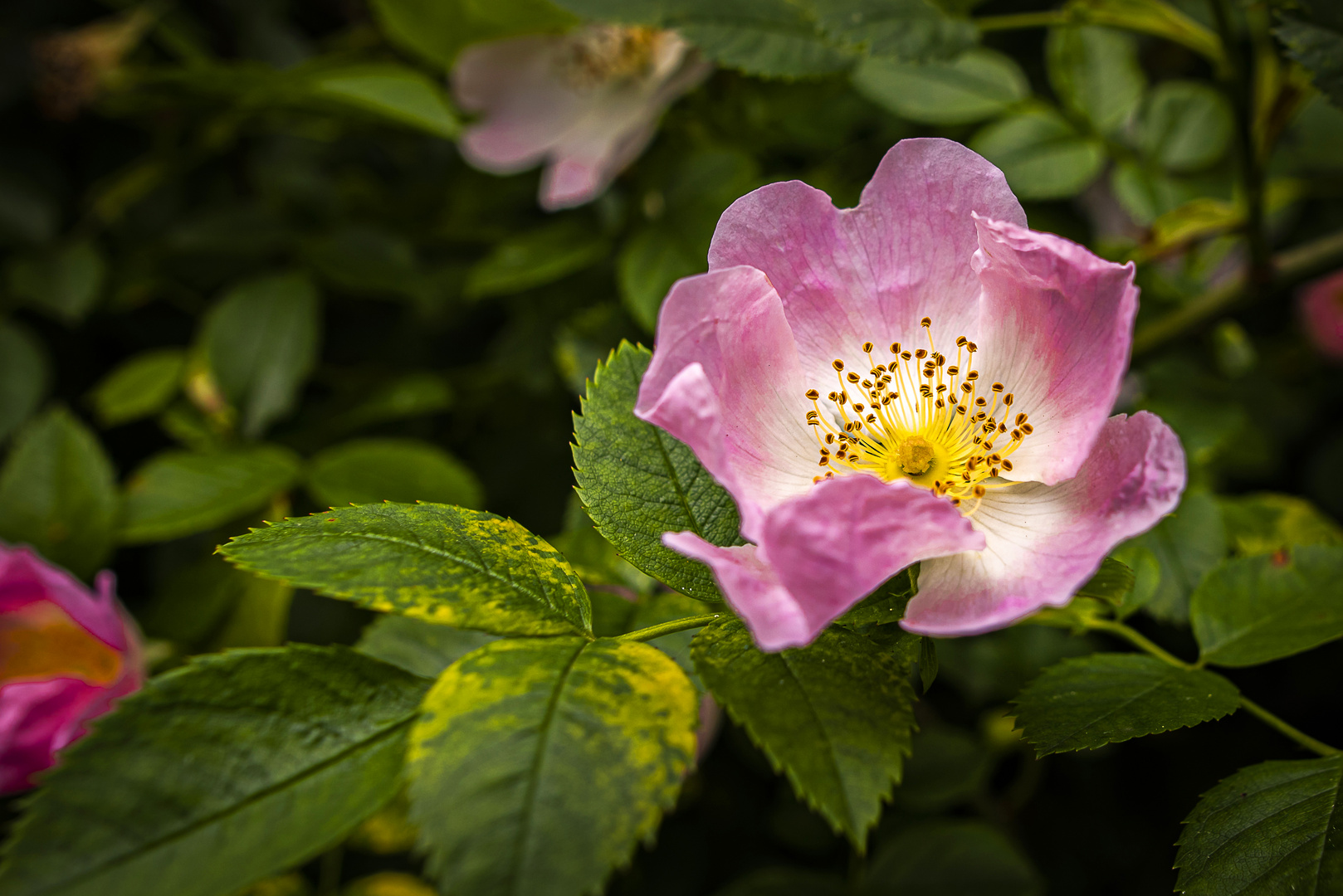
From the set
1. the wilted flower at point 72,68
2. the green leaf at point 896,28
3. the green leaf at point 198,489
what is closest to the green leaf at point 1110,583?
the green leaf at point 896,28

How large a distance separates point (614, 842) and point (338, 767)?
0.20 meters

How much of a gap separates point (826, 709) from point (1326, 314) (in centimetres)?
131

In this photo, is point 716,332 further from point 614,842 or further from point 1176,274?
point 1176,274

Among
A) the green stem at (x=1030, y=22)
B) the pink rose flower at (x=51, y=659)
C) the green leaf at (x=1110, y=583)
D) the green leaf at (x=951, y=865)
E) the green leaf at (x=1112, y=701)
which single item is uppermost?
the green stem at (x=1030, y=22)

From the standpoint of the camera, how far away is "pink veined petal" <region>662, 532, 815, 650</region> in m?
0.52

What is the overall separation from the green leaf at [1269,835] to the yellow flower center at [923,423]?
27cm

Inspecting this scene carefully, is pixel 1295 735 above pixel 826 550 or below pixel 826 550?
below

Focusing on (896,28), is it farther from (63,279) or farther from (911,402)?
(63,279)

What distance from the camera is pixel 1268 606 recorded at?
0.79 metres

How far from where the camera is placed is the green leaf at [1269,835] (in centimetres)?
61

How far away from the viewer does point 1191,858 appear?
2.10ft

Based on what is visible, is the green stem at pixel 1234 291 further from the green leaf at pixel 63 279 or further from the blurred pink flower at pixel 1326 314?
the green leaf at pixel 63 279

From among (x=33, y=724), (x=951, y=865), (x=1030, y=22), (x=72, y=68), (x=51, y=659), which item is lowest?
(x=951, y=865)

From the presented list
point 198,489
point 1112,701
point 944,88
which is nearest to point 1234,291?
point 944,88
